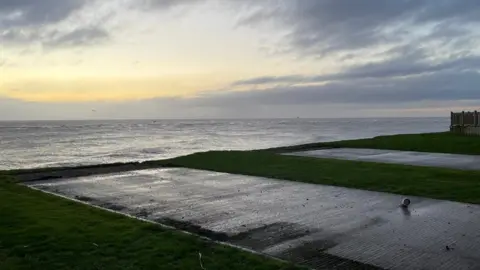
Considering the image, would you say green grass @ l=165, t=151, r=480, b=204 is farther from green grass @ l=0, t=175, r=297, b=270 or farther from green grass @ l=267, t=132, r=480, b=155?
green grass @ l=0, t=175, r=297, b=270

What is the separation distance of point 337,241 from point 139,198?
253 inches

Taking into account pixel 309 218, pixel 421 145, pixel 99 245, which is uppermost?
pixel 421 145

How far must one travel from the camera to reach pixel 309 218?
30.5ft

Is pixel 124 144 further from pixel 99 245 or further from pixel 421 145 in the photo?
pixel 99 245

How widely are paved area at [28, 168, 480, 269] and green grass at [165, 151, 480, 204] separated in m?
0.97

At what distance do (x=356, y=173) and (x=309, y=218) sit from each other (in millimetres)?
7065

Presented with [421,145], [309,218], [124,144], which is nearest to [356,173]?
[309,218]

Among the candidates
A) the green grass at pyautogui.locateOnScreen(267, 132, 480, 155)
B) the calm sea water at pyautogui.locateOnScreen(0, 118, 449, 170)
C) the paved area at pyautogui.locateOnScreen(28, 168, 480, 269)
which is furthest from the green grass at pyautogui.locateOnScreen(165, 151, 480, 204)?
the calm sea water at pyautogui.locateOnScreen(0, 118, 449, 170)

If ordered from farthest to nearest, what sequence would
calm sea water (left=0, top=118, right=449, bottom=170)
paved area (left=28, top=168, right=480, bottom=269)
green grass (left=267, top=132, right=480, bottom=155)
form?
calm sea water (left=0, top=118, right=449, bottom=170) < green grass (left=267, top=132, right=480, bottom=155) < paved area (left=28, top=168, right=480, bottom=269)

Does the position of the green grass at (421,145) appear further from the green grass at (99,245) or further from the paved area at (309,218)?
the green grass at (99,245)

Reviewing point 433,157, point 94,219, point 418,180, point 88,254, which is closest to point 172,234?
point 88,254

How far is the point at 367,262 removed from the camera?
6441mm

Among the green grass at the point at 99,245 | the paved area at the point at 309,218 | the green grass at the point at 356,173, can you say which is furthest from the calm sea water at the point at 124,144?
the green grass at the point at 99,245

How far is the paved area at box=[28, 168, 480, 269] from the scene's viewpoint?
6.82 m
